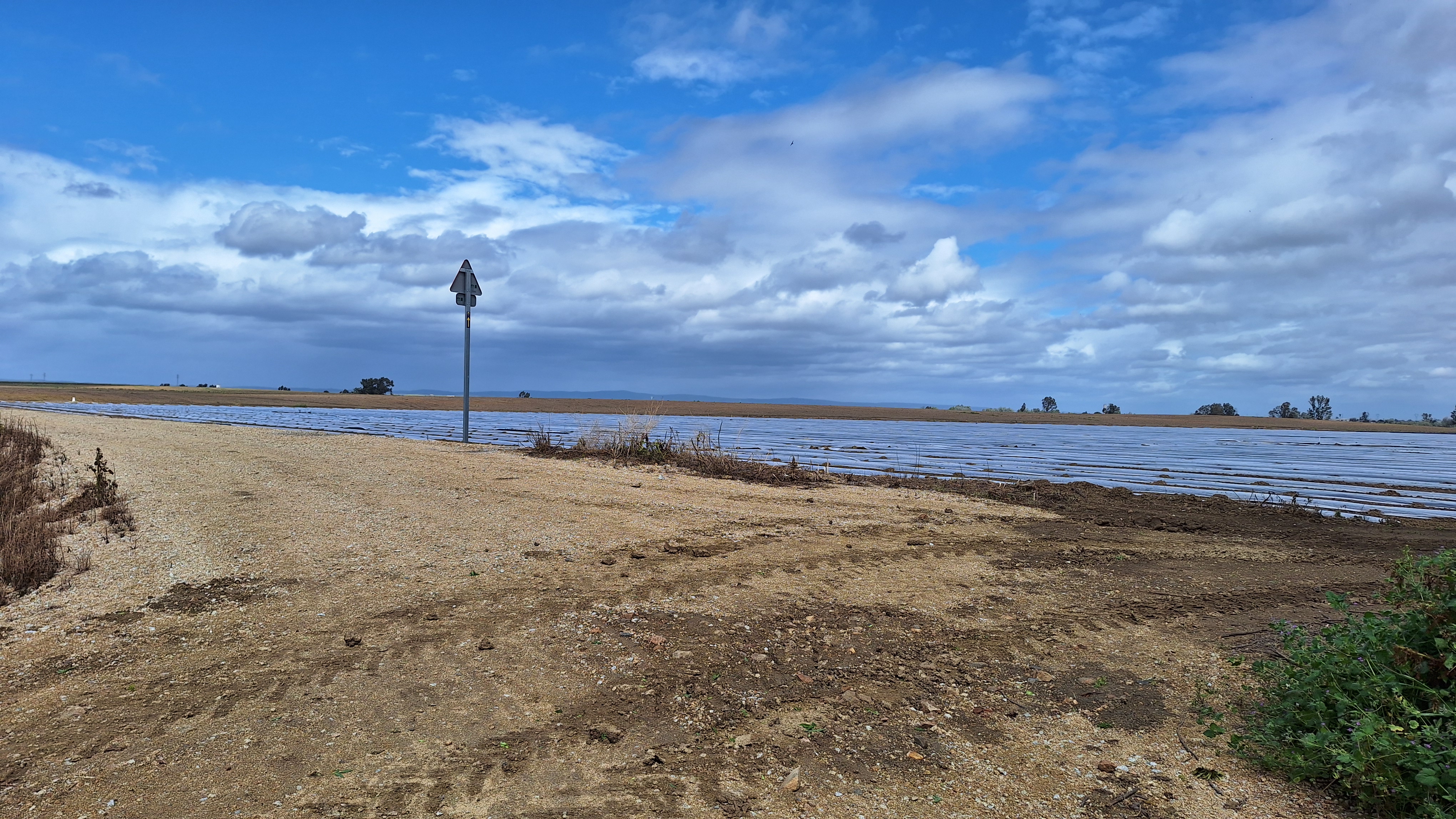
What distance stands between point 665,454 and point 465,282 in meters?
7.45

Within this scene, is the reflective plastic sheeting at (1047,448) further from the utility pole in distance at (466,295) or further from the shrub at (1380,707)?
the shrub at (1380,707)

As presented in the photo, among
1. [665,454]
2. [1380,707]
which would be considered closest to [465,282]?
[665,454]

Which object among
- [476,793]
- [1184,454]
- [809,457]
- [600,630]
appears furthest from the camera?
[1184,454]

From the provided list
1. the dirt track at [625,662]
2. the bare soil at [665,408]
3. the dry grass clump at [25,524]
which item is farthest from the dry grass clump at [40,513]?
the bare soil at [665,408]

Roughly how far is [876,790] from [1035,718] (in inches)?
52.1

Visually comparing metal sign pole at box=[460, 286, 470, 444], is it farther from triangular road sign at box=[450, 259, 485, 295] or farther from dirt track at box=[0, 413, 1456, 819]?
dirt track at box=[0, 413, 1456, 819]

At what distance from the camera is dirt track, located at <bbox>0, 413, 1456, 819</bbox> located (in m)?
3.50

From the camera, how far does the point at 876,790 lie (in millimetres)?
3547

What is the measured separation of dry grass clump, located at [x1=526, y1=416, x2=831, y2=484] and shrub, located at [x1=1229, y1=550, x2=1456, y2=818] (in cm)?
1003

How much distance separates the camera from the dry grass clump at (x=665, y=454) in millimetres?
14589

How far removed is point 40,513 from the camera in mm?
8672

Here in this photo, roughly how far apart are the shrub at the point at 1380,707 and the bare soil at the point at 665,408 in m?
41.1

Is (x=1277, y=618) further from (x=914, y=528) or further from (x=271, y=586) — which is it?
(x=271, y=586)

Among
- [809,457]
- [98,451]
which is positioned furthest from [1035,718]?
Result: [809,457]
